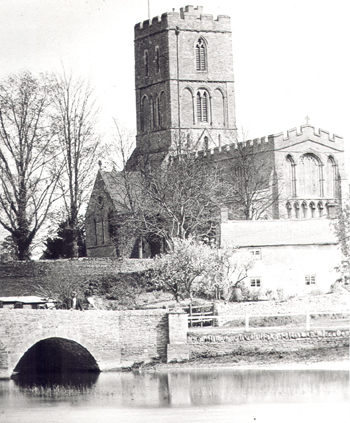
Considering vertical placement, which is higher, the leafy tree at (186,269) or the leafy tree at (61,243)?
the leafy tree at (61,243)

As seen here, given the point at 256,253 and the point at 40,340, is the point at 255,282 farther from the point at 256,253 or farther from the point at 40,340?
the point at 40,340

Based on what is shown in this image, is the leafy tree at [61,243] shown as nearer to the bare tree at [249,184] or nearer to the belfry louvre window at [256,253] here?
the bare tree at [249,184]

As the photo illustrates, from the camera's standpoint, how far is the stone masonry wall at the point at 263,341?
129 feet

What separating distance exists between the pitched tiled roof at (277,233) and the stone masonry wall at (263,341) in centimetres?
1385

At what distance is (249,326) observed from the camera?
1703 inches

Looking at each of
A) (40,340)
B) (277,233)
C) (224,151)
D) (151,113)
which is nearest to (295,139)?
(224,151)

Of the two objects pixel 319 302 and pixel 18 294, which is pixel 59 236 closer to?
pixel 18 294

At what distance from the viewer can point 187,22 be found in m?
83.4

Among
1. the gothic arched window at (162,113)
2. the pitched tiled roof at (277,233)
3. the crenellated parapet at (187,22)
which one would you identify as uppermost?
the crenellated parapet at (187,22)

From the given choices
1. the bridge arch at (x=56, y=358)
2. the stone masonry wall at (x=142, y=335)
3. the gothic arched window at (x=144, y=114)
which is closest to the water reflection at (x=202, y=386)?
the bridge arch at (x=56, y=358)

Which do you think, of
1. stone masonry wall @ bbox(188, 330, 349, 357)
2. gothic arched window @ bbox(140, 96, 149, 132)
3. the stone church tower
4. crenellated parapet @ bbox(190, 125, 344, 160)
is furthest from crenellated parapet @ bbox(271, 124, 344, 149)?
stone masonry wall @ bbox(188, 330, 349, 357)

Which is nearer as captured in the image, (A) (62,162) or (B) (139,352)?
(B) (139,352)

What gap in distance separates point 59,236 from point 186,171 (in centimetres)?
883

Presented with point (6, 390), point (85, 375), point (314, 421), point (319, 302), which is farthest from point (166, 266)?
point (314, 421)
